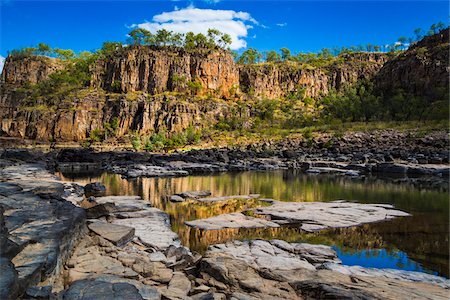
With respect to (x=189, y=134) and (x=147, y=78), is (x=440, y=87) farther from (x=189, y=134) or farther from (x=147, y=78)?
(x=147, y=78)

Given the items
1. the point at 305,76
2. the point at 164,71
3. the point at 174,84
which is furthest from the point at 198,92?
the point at 305,76

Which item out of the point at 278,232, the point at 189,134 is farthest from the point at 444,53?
the point at 278,232

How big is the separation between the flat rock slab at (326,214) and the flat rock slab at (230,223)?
680 millimetres

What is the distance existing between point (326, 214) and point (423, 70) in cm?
6835

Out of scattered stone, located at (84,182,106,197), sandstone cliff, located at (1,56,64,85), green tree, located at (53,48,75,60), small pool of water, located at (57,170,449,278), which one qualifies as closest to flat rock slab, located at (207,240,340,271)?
small pool of water, located at (57,170,449,278)

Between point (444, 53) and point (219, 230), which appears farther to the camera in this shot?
point (444, 53)

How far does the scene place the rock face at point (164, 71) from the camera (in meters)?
92.6

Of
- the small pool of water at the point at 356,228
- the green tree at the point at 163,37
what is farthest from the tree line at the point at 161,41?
the small pool of water at the point at 356,228

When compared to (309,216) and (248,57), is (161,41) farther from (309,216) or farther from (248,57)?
(309,216)

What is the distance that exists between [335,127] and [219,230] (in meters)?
53.4

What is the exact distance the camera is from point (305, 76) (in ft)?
381

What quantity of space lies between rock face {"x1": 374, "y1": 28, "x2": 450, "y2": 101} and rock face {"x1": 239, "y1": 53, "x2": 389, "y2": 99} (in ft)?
116

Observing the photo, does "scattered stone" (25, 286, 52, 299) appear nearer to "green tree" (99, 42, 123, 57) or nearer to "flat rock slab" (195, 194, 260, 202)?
"flat rock slab" (195, 194, 260, 202)

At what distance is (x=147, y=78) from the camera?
305 ft
